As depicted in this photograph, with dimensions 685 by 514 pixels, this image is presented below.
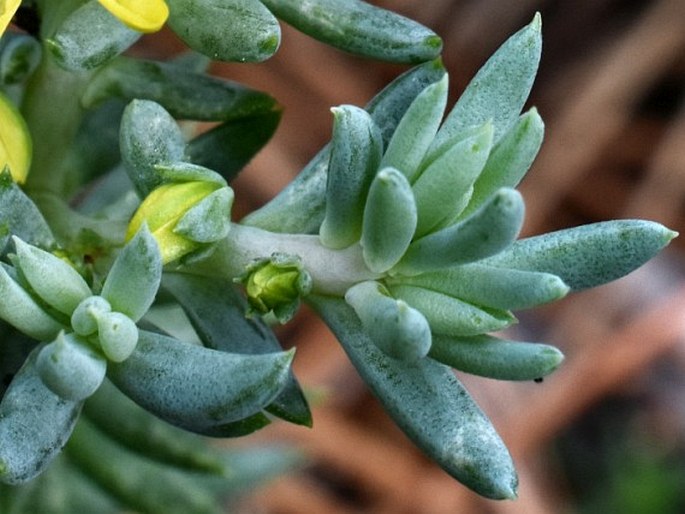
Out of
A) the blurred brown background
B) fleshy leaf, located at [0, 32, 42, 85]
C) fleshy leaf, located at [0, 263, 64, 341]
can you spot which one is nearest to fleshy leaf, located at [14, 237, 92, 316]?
fleshy leaf, located at [0, 263, 64, 341]

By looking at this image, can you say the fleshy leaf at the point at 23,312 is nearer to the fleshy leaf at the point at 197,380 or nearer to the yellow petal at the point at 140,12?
the fleshy leaf at the point at 197,380

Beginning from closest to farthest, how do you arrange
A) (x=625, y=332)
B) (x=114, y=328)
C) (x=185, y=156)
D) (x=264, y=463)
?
(x=114, y=328)
(x=185, y=156)
(x=264, y=463)
(x=625, y=332)

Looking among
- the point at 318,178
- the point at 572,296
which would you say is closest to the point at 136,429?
the point at 318,178

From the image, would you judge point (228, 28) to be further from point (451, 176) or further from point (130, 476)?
point (130, 476)

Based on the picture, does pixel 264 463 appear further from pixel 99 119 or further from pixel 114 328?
pixel 114 328

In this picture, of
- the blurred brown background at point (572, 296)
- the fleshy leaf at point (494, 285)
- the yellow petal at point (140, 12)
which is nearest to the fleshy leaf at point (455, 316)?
the fleshy leaf at point (494, 285)

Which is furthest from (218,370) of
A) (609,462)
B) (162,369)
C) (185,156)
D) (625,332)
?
(609,462)
